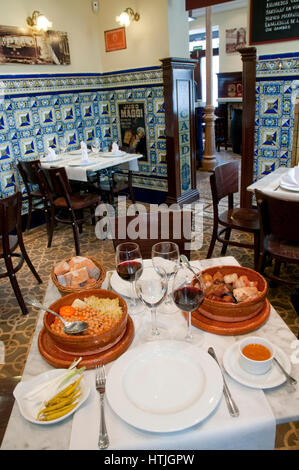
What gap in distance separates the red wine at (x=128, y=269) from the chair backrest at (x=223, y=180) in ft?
5.48

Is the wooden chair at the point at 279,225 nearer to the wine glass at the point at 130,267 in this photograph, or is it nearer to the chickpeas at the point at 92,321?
the wine glass at the point at 130,267

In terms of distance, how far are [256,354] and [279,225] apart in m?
1.31

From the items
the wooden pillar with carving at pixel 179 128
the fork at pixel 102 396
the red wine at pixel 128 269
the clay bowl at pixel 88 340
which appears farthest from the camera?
the wooden pillar with carving at pixel 179 128

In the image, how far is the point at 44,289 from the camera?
10.1 ft

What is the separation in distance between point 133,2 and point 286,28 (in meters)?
2.24

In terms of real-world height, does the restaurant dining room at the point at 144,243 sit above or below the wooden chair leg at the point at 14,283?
above

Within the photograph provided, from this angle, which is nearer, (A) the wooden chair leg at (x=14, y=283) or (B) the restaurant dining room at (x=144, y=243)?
(B) the restaurant dining room at (x=144, y=243)

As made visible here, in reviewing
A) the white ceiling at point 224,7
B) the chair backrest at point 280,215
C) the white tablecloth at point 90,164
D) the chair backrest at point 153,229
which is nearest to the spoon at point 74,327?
the chair backrest at point 153,229

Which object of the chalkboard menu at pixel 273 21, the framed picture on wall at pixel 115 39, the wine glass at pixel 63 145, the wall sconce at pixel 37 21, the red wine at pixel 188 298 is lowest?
the red wine at pixel 188 298

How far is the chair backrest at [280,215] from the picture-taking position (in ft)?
6.68

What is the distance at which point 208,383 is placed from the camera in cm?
89

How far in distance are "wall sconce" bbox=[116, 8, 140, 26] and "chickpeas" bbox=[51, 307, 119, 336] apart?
458cm

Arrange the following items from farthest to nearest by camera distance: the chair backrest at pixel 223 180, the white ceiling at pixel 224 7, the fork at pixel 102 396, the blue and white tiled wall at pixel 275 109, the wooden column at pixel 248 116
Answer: the white ceiling at pixel 224 7, the wooden column at pixel 248 116, the blue and white tiled wall at pixel 275 109, the chair backrest at pixel 223 180, the fork at pixel 102 396

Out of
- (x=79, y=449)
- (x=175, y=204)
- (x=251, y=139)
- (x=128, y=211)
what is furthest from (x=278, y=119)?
(x=79, y=449)
